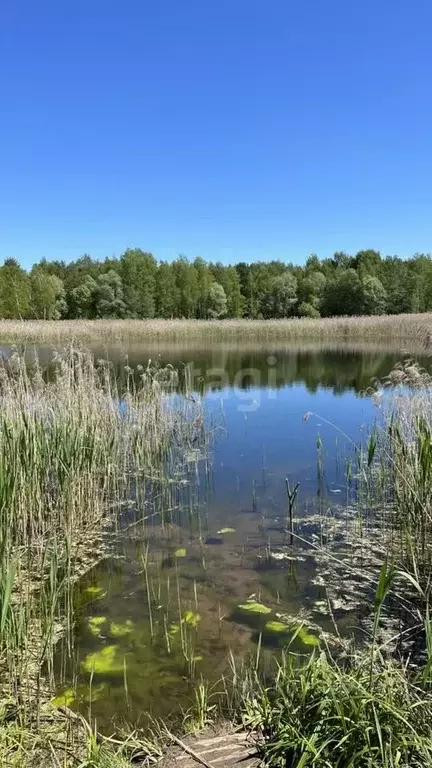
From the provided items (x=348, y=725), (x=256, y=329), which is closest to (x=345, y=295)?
(x=256, y=329)

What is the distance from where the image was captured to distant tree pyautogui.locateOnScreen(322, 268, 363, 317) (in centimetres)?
4228

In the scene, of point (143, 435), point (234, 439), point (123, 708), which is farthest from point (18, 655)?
point (234, 439)

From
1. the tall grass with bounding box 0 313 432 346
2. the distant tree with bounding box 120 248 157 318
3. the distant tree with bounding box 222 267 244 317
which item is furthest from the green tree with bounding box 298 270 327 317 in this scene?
the tall grass with bounding box 0 313 432 346

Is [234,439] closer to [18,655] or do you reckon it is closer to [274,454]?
[274,454]

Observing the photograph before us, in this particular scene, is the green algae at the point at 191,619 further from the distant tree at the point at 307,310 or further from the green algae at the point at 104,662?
the distant tree at the point at 307,310

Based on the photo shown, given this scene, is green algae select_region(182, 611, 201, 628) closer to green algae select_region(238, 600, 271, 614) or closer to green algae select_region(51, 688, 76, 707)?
green algae select_region(238, 600, 271, 614)

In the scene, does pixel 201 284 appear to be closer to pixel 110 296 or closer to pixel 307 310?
pixel 110 296

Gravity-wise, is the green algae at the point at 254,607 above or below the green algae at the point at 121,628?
above

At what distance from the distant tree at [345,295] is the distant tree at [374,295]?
52 centimetres

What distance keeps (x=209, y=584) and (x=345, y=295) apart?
138 feet

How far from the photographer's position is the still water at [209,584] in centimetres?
263

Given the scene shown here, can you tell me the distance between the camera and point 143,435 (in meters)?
6.45

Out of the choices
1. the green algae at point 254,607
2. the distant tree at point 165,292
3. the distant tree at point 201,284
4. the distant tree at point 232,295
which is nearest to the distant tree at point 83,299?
the distant tree at point 165,292

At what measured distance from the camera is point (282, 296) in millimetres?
49531
